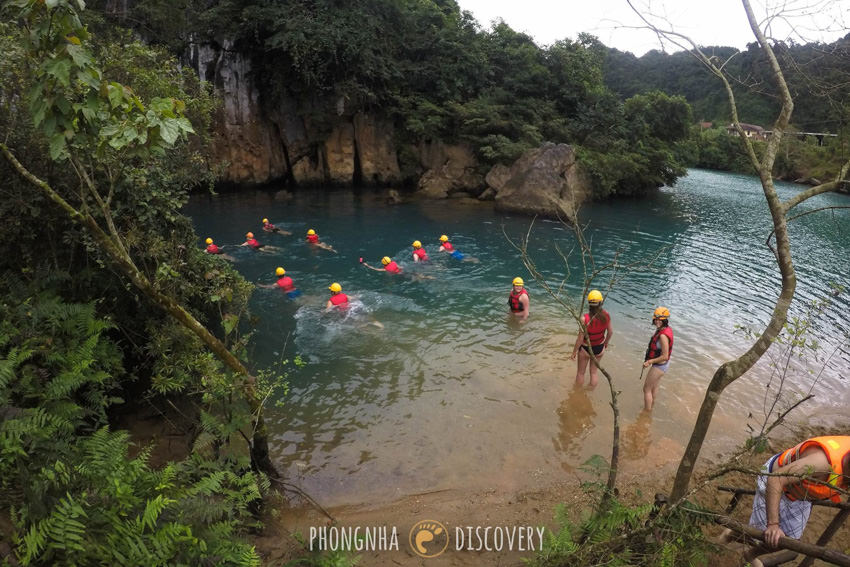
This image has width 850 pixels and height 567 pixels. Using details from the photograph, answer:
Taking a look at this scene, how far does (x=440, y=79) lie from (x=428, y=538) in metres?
29.1

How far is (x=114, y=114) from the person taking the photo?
3600 millimetres

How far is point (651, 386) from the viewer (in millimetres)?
7930

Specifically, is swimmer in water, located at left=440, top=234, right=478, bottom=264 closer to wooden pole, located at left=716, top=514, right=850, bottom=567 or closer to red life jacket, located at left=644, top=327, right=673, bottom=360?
red life jacket, located at left=644, top=327, right=673, bottom=360

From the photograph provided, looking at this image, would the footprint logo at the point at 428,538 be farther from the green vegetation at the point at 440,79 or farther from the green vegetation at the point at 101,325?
the green vegetation at the point at 440,79

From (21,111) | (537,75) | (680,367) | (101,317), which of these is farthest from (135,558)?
(537,75)

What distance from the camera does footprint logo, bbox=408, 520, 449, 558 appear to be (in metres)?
5.14

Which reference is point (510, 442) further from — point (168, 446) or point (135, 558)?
point (135, 558)

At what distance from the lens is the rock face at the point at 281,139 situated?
2508 cm

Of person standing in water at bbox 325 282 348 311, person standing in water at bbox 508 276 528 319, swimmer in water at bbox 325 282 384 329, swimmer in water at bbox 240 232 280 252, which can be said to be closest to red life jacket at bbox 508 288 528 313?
person standing in water at bbox 508 276 528 319

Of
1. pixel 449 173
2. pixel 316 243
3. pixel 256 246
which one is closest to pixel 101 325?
pixel 256 246

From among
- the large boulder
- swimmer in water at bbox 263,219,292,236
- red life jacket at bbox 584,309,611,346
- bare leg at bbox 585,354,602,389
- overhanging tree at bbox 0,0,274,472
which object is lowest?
bare leg at bbox 585,354,602,389

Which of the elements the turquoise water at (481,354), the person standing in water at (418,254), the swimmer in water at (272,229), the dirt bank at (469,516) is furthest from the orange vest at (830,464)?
the swimmer in water at (272,229)

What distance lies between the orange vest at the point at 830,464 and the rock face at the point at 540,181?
2070cm

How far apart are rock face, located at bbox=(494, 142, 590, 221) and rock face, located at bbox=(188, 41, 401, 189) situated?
28.4ft
